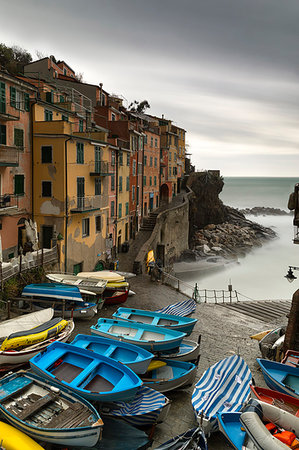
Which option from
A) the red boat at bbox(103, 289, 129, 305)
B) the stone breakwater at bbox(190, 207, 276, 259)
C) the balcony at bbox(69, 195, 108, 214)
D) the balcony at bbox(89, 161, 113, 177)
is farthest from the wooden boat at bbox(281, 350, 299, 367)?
the stone breakwater at bbox(190, 207, 276, 259)

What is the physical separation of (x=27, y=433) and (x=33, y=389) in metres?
1.50

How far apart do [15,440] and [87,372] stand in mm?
2575

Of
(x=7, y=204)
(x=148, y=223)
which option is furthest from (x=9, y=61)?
(x=7, y=204)

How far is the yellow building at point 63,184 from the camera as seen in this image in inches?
896

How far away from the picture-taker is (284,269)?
51.6m

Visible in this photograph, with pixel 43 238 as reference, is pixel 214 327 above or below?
below

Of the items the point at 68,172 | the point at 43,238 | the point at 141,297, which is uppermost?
the point at 68,172

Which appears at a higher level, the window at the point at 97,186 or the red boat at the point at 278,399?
the window at the point at 97,186

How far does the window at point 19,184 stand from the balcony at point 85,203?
3.20 metres

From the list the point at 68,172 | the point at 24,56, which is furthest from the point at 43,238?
the point at 24,56

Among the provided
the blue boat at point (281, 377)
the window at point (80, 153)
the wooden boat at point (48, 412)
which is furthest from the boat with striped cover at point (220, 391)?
the window at point (80, 153)

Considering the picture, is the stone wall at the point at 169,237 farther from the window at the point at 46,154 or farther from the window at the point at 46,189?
the window at the point at 46,154

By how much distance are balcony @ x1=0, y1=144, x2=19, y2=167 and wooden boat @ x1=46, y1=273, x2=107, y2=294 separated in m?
6.85

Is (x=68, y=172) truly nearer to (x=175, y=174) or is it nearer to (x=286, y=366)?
(x=286, y=366)
